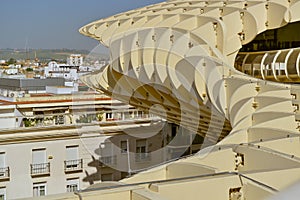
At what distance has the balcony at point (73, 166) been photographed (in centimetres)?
1902

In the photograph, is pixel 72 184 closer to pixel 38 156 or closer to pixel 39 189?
pixel 39 189

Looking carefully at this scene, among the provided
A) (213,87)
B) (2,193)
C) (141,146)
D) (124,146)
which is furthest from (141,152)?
(213,87)

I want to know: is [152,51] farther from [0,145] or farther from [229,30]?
[0,145]

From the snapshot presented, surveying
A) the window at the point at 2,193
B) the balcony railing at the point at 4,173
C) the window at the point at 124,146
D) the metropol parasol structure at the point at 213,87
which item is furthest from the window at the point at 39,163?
the metropol parasol structure at the point at 213,87

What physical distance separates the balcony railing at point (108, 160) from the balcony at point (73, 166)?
2.95ft

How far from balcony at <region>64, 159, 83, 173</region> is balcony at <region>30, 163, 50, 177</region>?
0.73 m

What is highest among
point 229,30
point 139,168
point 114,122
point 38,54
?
point 38,54

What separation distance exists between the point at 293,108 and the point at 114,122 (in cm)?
1308

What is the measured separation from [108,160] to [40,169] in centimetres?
278

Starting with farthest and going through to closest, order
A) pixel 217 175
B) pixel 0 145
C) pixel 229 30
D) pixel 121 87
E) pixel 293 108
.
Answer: pixel 0 145 < pixel 121 87 < pixel 229 30 < pixel 293 108 < pixel 217 175

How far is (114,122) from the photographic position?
20109 mm

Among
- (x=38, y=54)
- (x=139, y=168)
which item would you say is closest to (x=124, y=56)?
(x=139, y=168)

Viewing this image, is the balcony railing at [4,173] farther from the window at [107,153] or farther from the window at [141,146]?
the window at [141,146]

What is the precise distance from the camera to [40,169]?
1838 cm
